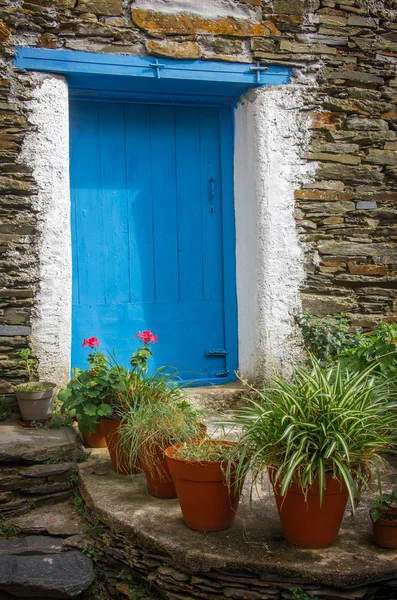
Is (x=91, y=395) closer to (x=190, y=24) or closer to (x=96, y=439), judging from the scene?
(x=96, y=439)

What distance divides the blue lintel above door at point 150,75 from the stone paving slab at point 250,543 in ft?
8.55

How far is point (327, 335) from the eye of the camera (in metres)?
4.76

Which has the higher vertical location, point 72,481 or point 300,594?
point 72,481

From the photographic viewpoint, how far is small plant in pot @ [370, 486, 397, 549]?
2.78 m

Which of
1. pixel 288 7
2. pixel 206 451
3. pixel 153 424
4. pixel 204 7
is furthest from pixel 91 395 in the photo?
pixel 288 7

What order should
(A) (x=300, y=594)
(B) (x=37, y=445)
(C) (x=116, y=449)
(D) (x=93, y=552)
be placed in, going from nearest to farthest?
(A) (x=300, y=594)
(D) (x=93, y=552)
(C) (x=116, y=449)
(B) (x=37, y=445)

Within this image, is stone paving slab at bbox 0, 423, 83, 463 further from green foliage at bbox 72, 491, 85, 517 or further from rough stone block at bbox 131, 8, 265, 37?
rough stone block at bbox 131, 8, 265, 37

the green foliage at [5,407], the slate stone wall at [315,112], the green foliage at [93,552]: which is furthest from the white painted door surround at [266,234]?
the green foliage at [93,552]

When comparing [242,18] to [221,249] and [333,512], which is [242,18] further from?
[333,512]

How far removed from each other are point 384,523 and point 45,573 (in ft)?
4.88

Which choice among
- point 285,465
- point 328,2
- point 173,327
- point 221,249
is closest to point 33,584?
point 285,465

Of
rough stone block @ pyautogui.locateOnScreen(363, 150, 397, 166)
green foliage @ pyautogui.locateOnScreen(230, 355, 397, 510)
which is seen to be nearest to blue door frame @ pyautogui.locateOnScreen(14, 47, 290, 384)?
rough stone block @ pyautogui.locateOnScreen(363, 150, 397, 166)

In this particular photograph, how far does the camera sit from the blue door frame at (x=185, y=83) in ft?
14.2

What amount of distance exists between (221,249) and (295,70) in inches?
53.7
